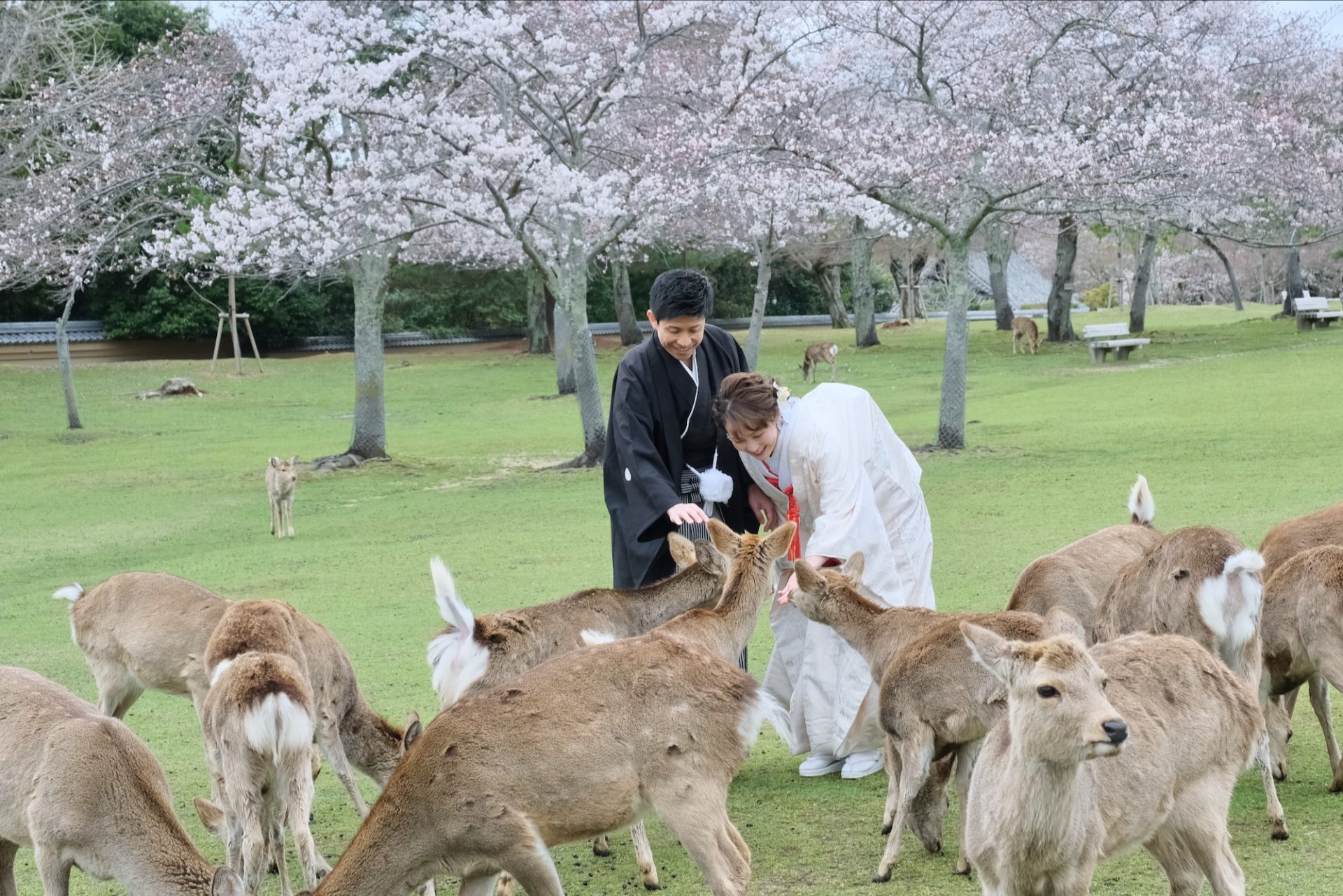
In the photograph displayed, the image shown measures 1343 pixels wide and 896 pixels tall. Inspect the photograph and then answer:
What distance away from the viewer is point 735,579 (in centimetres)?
554

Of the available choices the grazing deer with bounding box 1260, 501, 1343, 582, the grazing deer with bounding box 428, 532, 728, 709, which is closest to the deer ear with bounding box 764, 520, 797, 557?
the grazing deer with bounding box 428, 532, 728, 709

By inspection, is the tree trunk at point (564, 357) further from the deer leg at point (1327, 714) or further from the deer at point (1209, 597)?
the deer leg at point (1327, 714)

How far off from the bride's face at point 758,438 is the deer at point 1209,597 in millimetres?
1786

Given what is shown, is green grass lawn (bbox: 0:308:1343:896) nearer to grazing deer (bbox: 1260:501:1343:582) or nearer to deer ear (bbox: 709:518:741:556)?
grazing deer (bbox: 1260:501:1343:582)

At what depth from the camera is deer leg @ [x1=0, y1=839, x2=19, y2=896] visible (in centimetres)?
541

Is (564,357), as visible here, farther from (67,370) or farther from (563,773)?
(563,773)

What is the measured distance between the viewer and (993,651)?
13.4ft

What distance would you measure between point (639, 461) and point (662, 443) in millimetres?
223

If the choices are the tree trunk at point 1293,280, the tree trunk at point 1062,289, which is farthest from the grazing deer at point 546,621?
the tree trunk at point 1293,280

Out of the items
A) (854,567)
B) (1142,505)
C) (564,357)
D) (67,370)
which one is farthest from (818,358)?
(854,567)

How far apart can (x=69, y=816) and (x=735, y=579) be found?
2.56m

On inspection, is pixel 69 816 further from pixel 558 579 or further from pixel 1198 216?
pixel 1198 216

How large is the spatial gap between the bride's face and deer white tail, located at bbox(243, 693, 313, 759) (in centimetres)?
217

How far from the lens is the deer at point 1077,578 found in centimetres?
671
